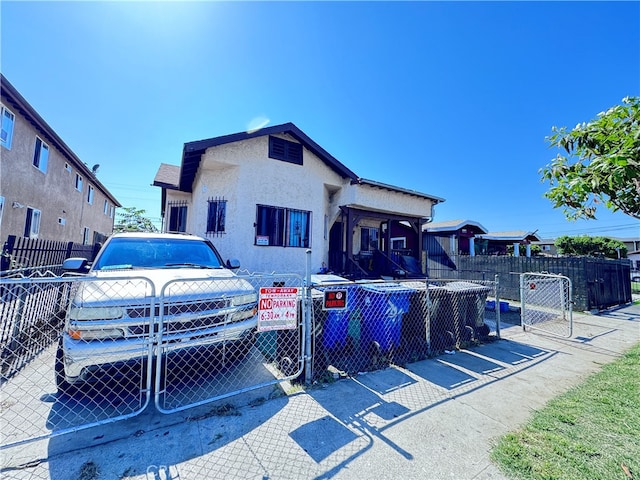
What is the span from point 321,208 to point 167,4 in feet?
22.8

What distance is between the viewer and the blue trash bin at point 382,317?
14.5ft

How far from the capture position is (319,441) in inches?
97.0

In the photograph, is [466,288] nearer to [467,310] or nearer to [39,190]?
[467,310]

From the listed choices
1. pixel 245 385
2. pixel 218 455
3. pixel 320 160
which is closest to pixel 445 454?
pixel 218 455

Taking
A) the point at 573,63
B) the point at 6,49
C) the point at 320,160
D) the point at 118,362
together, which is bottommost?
the point at 118,362

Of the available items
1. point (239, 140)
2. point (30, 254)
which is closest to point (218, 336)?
point (30, 254)

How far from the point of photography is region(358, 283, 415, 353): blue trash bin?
4.41m

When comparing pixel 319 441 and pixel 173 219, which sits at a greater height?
pixel 173 219

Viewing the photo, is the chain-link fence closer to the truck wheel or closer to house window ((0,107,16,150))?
the truck wheel

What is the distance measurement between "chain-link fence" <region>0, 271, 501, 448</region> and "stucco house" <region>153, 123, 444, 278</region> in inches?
182

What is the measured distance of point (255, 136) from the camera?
29.2 ft

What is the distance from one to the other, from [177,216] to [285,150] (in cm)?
663

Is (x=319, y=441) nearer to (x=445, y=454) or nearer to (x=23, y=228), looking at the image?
(x=445, y=454)

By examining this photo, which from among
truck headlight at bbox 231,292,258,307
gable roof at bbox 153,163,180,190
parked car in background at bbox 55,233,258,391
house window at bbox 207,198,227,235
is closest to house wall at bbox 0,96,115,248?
gable roof at bbox 153,163,180,190
